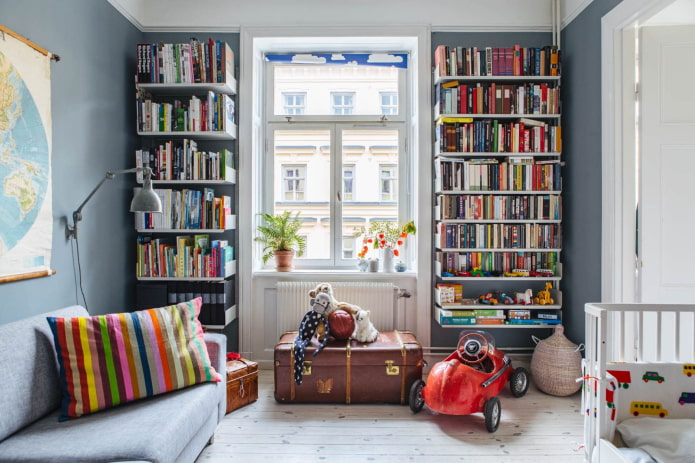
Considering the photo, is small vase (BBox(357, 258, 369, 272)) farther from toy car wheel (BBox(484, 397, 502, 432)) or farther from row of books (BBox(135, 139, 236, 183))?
toy car wheel (BBox(484, 397, 502, 432))

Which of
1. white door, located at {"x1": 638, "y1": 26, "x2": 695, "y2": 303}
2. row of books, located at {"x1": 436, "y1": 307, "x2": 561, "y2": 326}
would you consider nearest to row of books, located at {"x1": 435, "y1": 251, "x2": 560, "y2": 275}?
row of books, located at {"x1": 436, "y1": 307, "x2": 561, "y2": 326}

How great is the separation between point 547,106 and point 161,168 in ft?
9.10

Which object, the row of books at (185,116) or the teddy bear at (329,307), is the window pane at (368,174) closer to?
the teddy bear at (329,307)

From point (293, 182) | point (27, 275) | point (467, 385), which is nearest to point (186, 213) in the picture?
point (293, 182)

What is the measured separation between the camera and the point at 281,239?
3129mm

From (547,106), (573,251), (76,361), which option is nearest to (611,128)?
(547,106)

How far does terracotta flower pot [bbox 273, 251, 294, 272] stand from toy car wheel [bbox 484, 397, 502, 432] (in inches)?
66.0

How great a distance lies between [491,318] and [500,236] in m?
0.59

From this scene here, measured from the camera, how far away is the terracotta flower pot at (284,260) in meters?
3.12

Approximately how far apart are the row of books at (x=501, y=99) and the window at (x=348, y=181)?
89cm

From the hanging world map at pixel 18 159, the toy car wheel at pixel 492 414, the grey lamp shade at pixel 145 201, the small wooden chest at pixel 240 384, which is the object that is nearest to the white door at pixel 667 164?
the toy car wheel at pixel 492 414

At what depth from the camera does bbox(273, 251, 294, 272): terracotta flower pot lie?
3.12 m

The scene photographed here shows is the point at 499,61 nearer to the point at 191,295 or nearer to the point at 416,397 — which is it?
the point at 416,397

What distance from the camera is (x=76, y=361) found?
1663mm
